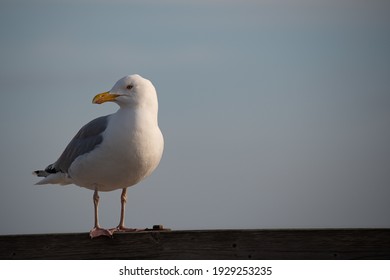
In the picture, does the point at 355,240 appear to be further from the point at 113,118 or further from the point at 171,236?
the point at 113,118

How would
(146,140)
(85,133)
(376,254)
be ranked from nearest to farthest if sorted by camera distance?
(376,254) → (146,140) → (85,133)

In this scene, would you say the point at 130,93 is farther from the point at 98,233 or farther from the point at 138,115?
the point at 98,233

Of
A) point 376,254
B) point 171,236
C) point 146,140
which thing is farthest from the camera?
point 146,140

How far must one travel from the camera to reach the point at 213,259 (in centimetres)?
621

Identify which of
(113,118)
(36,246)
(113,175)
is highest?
(113,118)

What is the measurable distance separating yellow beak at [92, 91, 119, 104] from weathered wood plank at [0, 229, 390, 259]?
179 centimetres

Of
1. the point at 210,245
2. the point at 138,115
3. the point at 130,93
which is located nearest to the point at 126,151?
the point at 138,115

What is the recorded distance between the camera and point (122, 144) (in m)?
7.71

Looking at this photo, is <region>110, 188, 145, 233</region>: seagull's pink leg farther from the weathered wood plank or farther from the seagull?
the weathered wood plank

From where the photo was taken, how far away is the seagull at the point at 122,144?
7.72m

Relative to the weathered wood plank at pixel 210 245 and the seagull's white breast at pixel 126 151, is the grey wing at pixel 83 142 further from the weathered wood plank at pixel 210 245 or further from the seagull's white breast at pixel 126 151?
the weathered wood plank at pixel 210 245

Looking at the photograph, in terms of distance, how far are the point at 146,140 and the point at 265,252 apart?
2.19 meters

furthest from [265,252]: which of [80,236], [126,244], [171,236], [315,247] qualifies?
[80,236]

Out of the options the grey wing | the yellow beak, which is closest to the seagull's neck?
the yellow beak
